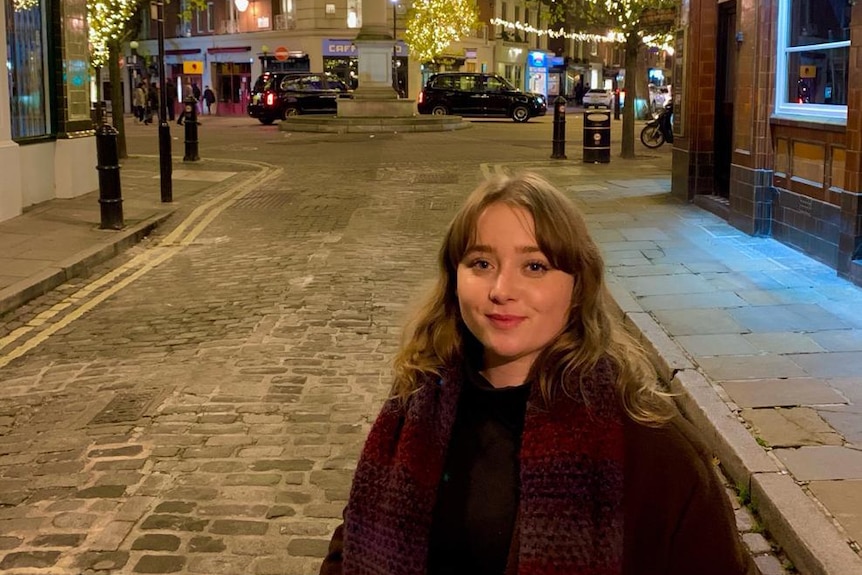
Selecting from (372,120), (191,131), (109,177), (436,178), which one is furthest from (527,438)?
(372,120)

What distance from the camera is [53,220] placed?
38.7 feet

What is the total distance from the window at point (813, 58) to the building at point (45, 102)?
29.9 feet

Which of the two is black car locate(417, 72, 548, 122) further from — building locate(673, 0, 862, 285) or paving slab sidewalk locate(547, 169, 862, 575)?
paving slab sidewalk locate(547, 169, 862, 575)

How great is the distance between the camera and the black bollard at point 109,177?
10.8 metres

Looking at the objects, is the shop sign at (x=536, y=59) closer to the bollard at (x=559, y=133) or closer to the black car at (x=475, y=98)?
the black car at (x=475, y=98)

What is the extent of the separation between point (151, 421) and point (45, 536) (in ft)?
4.71

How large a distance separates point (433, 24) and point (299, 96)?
17.2m

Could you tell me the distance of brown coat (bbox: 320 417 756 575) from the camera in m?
1.63

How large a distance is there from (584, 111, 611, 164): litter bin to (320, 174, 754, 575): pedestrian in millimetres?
18064

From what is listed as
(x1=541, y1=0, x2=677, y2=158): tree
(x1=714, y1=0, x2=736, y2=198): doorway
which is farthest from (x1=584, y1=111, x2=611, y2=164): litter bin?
(x1=714, y1=0, x2=736, y2=198): doorway

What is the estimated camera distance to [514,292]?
1.85 meters

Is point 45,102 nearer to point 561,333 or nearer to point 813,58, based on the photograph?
point 813,58

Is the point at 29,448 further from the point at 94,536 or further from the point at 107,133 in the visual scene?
the point at 107,133

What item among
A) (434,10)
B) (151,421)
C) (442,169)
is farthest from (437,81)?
(151,421)
